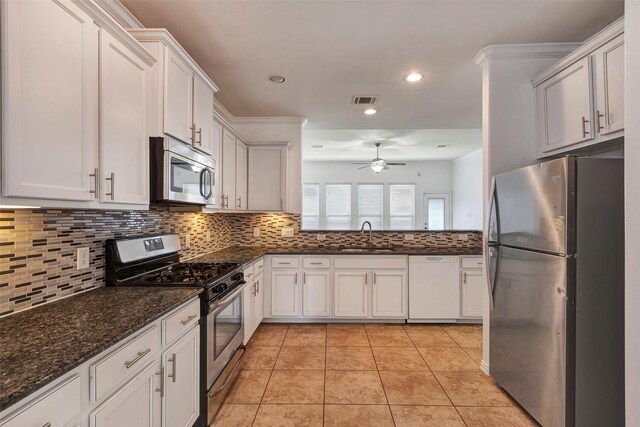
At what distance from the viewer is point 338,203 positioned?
8.16 metres

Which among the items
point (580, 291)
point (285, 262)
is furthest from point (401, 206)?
point (580, 291)

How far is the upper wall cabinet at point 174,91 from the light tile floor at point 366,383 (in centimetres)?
188

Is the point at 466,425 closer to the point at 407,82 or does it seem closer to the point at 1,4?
the point at 407,82

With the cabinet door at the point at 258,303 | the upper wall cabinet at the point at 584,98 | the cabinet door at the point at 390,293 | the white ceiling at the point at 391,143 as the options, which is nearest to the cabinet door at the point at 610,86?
the upper wall cabinet at the point at 584,98

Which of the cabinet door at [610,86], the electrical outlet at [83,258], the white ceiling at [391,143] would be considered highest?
the white ceiling at [391,143]

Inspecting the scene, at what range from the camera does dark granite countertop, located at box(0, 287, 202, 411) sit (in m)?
0.82

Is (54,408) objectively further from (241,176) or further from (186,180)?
(241,176)

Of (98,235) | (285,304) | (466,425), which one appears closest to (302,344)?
(285,304)

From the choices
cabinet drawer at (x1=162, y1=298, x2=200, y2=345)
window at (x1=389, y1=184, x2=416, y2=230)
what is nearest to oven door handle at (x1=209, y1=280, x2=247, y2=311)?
cabinet drawer at (x1=162, y1=298, x2=200, y2=345)

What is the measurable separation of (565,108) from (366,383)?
2.46 metres

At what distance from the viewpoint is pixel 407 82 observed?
2.85 metres

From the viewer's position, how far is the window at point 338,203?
8141 mm

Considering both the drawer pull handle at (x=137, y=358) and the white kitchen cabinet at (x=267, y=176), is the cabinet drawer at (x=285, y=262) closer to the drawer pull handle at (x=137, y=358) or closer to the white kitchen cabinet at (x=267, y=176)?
the white kitchen cabinet at (x=267, y=176)

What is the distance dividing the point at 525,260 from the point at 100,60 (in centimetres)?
255
